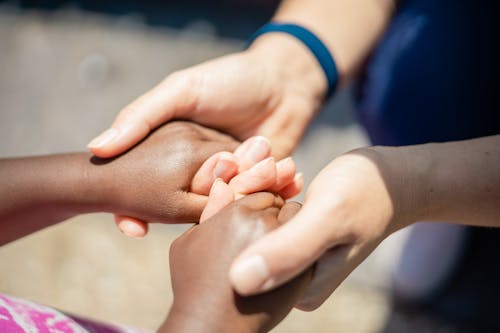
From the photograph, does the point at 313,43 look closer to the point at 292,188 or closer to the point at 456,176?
the point at 292,188

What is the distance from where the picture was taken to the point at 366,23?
4.09 feet

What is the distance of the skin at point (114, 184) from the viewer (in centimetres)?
92

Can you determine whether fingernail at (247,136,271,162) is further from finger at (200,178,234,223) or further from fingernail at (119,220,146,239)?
fingernail at (119,220,146,239)

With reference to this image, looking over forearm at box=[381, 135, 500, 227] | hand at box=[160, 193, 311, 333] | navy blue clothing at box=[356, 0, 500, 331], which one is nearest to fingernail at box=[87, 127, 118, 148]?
hand at box=[160, 193, 311, 333]

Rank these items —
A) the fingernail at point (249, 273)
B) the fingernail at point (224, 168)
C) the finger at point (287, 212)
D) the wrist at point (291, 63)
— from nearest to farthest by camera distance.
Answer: the fingernail at point (249, 273), the finger at point (287, 212), the fingernail at point (224, 168), the wrist at point (291, 63)

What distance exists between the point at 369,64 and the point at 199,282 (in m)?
0.86

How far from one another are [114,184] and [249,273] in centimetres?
38

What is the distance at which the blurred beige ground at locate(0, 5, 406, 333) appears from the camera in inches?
58.2

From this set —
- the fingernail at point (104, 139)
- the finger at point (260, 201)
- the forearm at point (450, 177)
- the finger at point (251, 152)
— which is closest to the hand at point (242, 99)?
the fingernail at point (104, 139)

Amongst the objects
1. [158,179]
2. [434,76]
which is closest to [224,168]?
[158,179]

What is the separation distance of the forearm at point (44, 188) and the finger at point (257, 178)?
0.80ft

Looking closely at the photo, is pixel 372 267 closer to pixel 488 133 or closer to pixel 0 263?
pixel 488 133

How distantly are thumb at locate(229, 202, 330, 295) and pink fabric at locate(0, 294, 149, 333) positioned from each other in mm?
295

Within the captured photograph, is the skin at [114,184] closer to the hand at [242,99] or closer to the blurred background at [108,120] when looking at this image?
the hand at [242,99]
